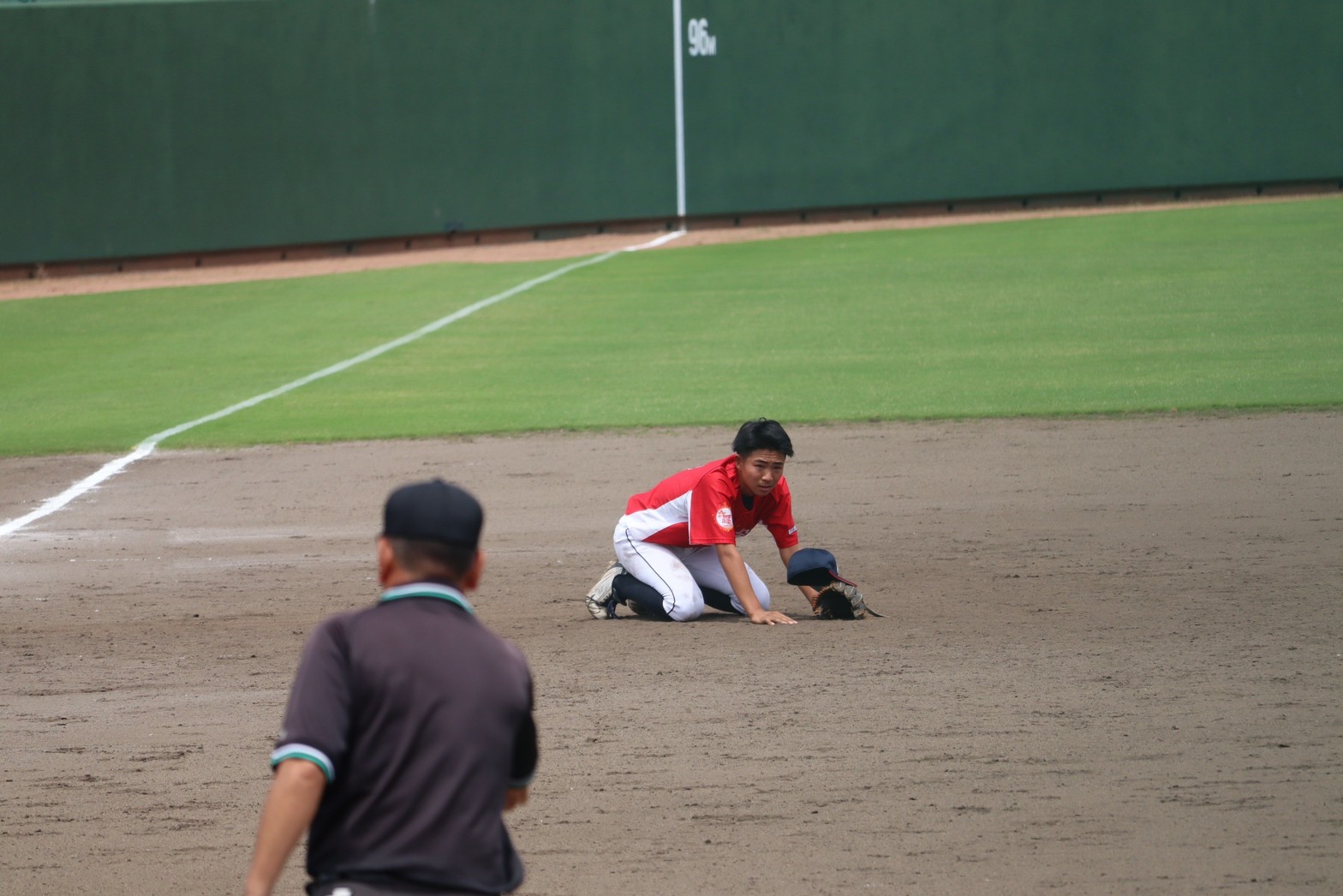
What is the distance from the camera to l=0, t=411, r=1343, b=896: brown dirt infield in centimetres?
481

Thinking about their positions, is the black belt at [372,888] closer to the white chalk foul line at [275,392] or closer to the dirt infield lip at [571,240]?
the white chalk foul line at [275,392]

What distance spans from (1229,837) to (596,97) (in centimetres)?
2507

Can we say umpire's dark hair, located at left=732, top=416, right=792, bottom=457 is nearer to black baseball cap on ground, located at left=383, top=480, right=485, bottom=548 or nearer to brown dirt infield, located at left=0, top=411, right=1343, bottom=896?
brown dirt infield, located at left=0, top=411, right=1343, bottom=896

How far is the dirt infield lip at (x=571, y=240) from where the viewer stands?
26969 mm

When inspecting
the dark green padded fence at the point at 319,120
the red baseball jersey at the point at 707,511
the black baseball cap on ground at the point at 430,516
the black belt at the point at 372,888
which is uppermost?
the dark green padded fence at the point at 319,120

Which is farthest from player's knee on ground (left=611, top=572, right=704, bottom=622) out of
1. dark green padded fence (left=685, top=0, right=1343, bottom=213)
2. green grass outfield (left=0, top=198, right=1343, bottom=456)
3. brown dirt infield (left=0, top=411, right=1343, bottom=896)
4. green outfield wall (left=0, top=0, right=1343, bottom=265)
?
dark green padded fence (left=685, top=0, right=1343, bottom=213)

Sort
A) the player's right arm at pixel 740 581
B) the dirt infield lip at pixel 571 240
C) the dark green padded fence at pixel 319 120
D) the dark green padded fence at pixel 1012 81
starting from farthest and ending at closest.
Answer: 1. the dark green padded fence at pixel 1012 81
2. the dirt infield lip at pixel 571 240
3. the dark green padded fence at pixel 319 120
4. the player's right arm at pixel 740 581

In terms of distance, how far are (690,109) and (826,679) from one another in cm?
2305

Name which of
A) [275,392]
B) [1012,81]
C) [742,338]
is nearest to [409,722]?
[275,392]

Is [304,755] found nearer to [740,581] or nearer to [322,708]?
[322,708]

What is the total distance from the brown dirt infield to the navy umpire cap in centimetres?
28

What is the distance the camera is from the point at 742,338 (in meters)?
18.5

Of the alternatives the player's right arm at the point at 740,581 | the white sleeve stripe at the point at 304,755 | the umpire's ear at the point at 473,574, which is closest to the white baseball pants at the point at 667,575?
the player's right arm at the point at 740,581

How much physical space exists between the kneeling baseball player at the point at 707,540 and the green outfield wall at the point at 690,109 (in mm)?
21053
